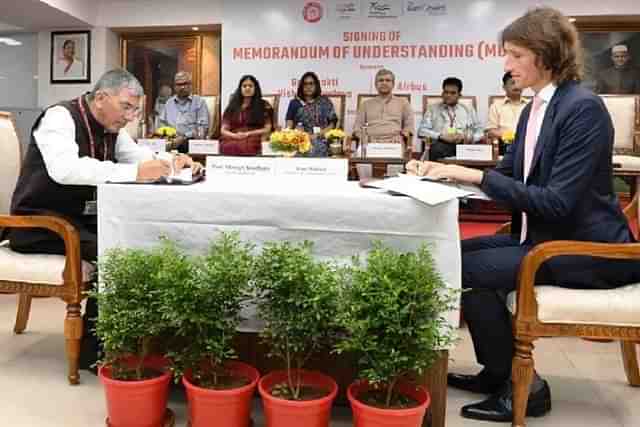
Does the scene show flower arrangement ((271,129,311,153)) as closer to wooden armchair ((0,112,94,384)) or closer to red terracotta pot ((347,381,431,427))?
wooden armchair ((0,112,94,384))

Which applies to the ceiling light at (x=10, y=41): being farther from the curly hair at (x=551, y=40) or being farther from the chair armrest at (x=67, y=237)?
the curly hair at (x=551, y=40)

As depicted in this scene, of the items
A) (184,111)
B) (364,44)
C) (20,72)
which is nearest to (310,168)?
(184,111)

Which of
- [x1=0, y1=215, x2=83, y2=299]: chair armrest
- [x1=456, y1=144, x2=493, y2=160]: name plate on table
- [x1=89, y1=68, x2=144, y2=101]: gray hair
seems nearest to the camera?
[x1=0, y1=215, x2=83, y2=299]: chair armrest

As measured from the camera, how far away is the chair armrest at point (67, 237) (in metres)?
1.80

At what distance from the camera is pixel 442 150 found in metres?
5.03

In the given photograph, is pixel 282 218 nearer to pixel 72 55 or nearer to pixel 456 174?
pixel 456 174

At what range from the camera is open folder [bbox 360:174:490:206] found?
4.74 ft

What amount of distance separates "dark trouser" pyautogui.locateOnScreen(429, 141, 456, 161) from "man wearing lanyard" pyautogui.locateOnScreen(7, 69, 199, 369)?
3387 millimetres

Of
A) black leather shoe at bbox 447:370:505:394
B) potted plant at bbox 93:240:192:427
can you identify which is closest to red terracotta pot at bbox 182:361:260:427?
potted plant at bbox 93:240:192:427

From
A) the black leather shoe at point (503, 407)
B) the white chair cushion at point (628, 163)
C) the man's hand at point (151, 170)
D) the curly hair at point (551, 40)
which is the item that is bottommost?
the black leather shoe at point (503, 407)

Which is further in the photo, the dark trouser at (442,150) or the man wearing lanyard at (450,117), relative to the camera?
the man wearing lanyard at (450,117)

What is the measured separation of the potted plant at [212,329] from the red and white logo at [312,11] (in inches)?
215

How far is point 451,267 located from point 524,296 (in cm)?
23

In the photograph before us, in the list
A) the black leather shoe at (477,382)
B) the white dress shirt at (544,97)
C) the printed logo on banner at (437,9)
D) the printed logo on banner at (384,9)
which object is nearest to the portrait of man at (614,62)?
the printed logo on banner at (437,9)
